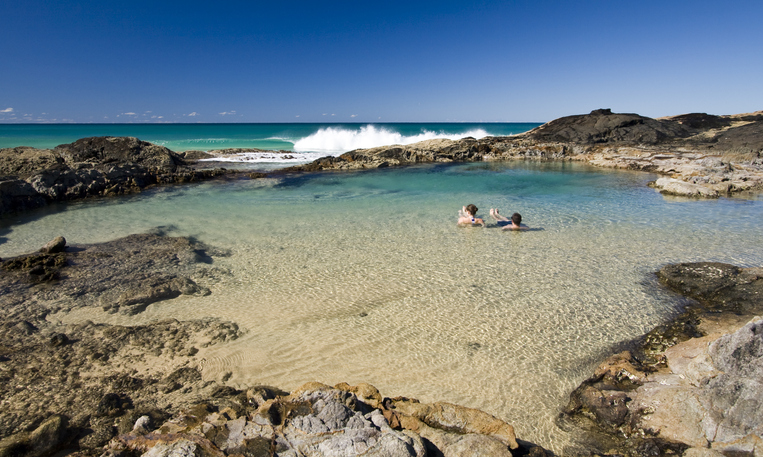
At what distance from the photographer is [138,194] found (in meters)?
17.3

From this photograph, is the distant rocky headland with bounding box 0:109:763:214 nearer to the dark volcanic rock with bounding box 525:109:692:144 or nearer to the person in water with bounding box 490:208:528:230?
the dark volcanic rock with bounding box 525:109:692:144

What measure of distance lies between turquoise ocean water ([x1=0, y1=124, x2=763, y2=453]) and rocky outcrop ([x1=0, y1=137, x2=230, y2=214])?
3.79 ft

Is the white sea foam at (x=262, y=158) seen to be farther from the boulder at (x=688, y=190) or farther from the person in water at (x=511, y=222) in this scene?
the boulder at (x=688, y=190)

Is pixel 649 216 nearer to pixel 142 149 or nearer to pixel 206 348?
pixel 206 348

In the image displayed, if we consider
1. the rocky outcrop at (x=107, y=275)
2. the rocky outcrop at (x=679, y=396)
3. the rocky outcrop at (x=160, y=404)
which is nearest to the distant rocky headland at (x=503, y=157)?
the rocky outcrop at (x=107, y=275)

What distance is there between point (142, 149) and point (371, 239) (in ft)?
64.1

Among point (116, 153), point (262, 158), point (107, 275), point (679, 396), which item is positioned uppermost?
point (116, 153)

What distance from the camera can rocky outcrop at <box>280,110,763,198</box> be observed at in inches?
691

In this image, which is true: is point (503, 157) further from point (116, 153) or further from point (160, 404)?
point (160, 404)

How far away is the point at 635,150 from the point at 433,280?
87.9 feet

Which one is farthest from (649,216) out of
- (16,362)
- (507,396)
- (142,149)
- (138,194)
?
(142,149)

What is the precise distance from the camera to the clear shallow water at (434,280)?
4879 millimetres

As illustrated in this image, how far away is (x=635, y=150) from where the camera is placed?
88.8 ft

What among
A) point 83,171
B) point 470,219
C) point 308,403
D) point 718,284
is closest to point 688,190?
point 470,219
